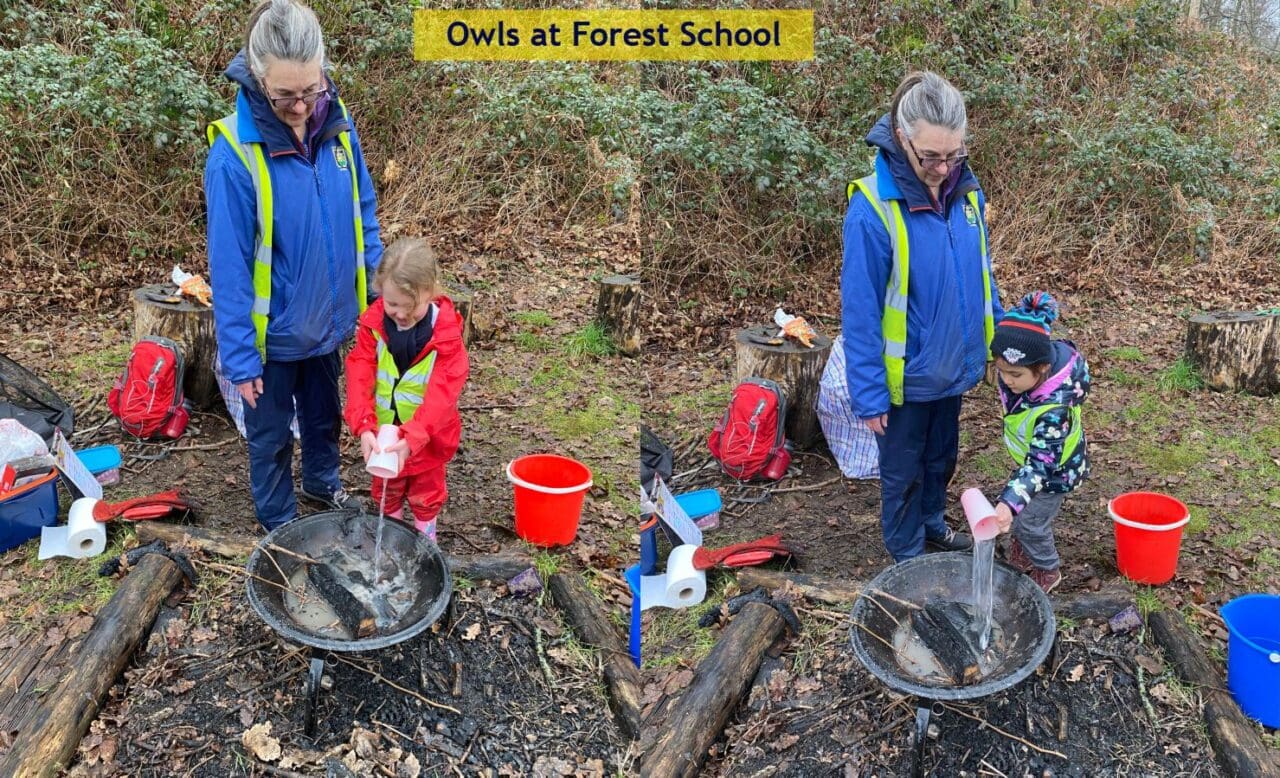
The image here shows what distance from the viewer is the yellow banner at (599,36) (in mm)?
6285

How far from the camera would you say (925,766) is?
294 centimetres

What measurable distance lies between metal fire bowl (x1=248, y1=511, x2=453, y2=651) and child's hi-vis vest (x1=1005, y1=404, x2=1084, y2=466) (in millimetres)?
2091

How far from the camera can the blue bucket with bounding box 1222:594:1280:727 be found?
9.91 feet

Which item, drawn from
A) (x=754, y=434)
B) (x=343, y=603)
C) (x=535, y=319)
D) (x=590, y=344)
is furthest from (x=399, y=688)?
(x=535, y=319)

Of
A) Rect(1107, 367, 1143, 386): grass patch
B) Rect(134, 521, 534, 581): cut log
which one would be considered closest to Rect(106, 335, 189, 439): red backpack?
Rect(134, 521, 534, 581): cut log

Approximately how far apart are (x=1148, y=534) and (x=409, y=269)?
2.99 meters

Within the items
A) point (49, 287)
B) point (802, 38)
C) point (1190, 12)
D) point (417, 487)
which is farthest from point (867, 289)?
point (1190, 12)

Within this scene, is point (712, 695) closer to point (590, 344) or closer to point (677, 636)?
point (677, 636)

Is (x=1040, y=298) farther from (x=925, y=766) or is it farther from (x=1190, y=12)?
(x=1190, y=12)

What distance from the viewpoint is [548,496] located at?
384 centimetres

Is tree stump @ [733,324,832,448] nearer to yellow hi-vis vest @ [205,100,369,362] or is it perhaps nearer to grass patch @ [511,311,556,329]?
grass patch @ [511,311,556,329]

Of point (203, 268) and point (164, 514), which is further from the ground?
point (203, 268)

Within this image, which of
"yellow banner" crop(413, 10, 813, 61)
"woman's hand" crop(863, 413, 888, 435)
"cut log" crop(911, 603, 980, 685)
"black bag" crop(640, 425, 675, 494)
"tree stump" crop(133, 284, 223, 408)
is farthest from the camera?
"yellow banner" crop(413, 10, 813, 61)

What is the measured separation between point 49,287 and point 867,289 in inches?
221
